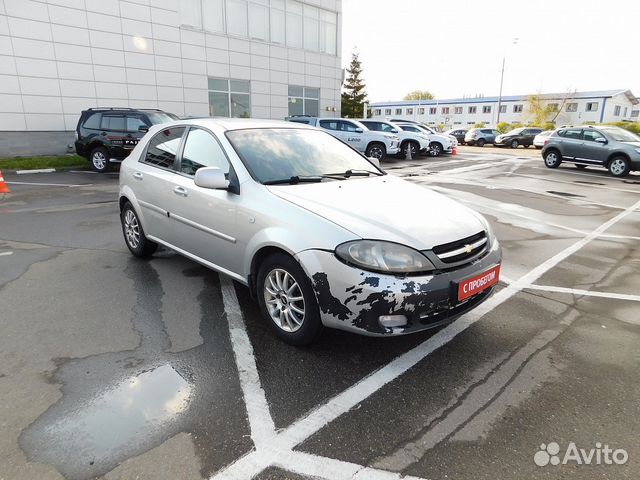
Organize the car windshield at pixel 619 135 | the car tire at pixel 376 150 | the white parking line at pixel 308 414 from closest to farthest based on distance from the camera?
1. the white parking line at pixel 308 414
2. the car windshield at pixel 619 135
3. the car tire at pixel 376 150

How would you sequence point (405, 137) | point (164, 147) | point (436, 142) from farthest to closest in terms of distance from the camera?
point (436, 142) < point (405, 137) < point (164, 147)

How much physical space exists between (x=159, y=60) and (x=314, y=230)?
2032 centimetres

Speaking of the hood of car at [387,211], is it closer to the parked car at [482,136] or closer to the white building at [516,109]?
the parked car at [482,136]

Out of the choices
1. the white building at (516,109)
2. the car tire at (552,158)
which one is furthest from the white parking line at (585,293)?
the white building at (516,109)

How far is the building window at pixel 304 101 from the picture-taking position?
2566 cm

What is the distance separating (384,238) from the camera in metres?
2.93

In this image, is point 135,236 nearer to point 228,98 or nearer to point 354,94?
point 228,98

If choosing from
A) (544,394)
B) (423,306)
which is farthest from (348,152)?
(544,394)

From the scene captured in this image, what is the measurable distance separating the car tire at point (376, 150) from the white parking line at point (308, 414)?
50.6ft

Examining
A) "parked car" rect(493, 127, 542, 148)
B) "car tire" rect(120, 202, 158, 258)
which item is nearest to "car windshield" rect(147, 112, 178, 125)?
"car tire" rect(120, 202, 158, 258)

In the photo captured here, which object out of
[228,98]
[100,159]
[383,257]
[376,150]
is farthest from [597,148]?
[100,159]

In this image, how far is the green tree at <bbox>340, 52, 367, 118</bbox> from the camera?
→ 64.7m

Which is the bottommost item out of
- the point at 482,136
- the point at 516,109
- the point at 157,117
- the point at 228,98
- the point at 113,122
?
the point at 482,136

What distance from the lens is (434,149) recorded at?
890 inches
